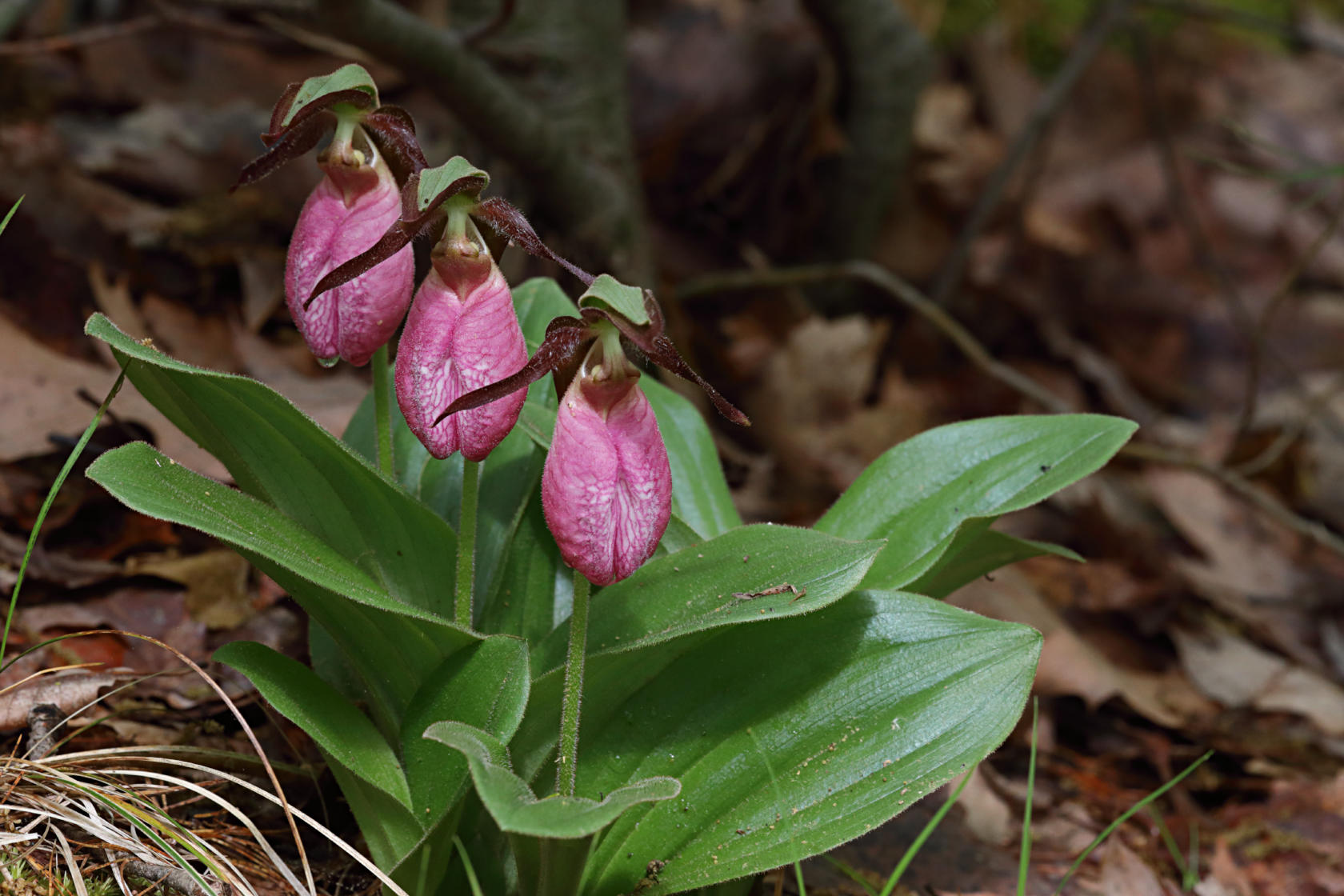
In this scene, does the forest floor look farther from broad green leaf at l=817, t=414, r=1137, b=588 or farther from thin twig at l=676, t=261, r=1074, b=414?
broad green leaf at l=817, t=414, r=1137, b=588

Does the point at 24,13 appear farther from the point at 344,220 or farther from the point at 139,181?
Result: the point at 344,220

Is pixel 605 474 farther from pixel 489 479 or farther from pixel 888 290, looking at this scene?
pixel 888 290

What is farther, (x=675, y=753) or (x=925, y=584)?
(x=925, y=584)

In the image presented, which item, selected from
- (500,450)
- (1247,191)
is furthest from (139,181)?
(1247,191)

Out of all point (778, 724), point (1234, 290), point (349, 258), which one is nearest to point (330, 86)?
point (349, 258)

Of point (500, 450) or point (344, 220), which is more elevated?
point (344, 220)

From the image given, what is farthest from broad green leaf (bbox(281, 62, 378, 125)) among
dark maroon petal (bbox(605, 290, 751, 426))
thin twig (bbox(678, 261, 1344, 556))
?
thin twig (bbox(678, 261, 1344, 556))
